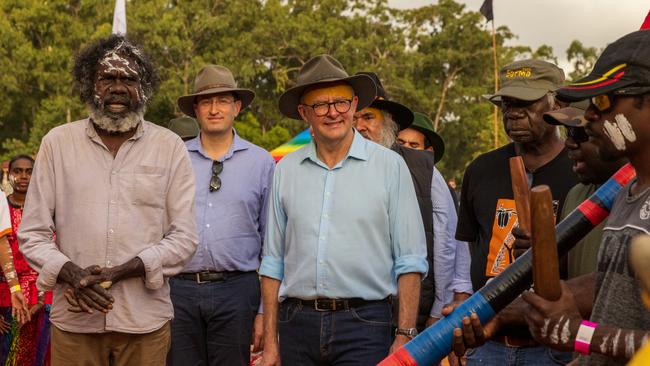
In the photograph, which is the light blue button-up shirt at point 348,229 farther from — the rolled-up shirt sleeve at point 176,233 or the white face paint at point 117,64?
the white face paint at point 117,64

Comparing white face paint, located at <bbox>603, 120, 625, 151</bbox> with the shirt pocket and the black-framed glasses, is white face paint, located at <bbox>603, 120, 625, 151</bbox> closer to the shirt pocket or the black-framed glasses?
the shirt pocket

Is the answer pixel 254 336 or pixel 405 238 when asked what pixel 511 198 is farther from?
pixel 254 336

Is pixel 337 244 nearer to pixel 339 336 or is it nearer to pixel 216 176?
pixel 339 336

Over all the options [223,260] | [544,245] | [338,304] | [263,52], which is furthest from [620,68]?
[263,52]

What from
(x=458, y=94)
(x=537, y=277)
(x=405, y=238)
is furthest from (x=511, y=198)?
(x=458, y=94)

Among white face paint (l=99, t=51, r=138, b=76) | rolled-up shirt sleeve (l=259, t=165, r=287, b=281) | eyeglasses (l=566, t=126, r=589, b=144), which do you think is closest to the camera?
eyeglasses (l=566, t=126, r=589, b=144)

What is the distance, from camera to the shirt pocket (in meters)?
4.89

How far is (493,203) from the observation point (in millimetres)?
5047

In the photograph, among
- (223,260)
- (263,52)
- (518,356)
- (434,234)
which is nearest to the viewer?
(518,356)

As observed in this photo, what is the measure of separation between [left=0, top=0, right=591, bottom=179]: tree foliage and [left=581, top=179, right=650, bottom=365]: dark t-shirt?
29483 mm

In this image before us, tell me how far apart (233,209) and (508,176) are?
2.19 m

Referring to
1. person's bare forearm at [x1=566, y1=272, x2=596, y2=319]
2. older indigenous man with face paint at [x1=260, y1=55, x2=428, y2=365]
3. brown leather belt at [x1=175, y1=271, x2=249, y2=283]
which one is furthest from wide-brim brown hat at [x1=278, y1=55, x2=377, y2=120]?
person's bare forearm at [x1=566, y1=272, x2=596, y2=319]

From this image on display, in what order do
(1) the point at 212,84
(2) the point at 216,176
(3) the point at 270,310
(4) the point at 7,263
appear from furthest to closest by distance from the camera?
1. (4) the point at 7,263
2. (1) the point at 212,84
3. (2) the point at 216,176
4. (3) the point at 270,310

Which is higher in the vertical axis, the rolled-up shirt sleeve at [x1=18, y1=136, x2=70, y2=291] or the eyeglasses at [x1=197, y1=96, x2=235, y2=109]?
the eyeglasses at [x1=197, y1=96, x2=235, y2=109]
